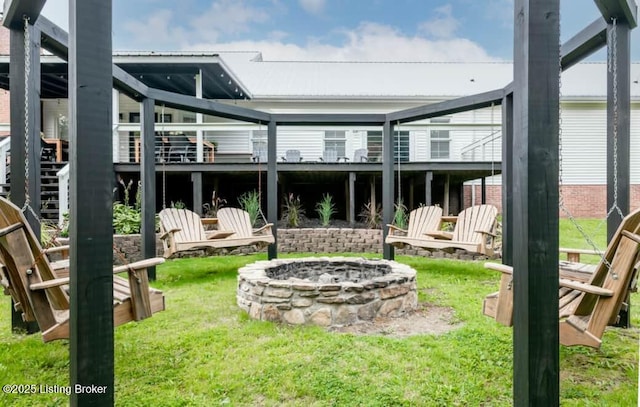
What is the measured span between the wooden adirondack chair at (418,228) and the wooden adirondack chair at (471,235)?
3.0 inches

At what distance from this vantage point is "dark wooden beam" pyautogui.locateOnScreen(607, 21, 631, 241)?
2.99m

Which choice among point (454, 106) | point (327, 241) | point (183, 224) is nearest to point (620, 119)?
point (454, 106)

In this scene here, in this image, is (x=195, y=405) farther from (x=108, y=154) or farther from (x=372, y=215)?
(x=372, y=215)

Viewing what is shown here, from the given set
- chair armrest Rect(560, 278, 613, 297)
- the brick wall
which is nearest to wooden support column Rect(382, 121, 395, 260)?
chair armrest Rect(560, 278, 613, 297)

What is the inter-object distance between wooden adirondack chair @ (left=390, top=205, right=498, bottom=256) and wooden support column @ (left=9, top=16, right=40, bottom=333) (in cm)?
442

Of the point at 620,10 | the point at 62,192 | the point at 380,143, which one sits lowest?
the point at 62,192

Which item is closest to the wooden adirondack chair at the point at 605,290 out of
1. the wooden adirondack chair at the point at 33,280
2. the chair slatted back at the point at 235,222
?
the wooden adirondack chair at the point at 33,280

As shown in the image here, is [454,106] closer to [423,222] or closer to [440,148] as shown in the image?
[423,222]

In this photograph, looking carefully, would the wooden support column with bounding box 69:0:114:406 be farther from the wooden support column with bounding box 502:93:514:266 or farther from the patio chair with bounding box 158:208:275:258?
the wooden support column with bounding box 502:93:514:266

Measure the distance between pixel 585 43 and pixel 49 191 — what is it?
379 inches

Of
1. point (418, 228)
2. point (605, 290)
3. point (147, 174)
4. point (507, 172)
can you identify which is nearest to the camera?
point (605, 290)

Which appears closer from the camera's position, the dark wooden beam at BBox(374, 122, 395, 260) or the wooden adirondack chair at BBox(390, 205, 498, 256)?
the wooden adirondack chair at BBox(390, 205, 498, 256)

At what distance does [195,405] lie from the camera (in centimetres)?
196

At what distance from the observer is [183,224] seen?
533 cm
